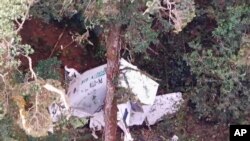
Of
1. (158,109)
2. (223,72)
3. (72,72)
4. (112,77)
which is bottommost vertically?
(158,109)

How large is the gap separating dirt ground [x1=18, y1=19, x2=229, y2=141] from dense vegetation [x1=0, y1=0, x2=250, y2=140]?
4.2 inches

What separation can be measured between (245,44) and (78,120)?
2798 millimetres

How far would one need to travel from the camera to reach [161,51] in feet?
31.2

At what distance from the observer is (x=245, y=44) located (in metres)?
7.36

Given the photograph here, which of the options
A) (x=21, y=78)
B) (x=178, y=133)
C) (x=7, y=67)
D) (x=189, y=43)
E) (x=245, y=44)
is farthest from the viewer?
(x=178, y=133)

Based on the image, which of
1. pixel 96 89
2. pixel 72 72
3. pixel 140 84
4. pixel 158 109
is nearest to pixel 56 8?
pixel 140 84

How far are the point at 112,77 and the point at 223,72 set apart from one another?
5.70 feet

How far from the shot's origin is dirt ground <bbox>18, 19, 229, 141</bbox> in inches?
→ 368

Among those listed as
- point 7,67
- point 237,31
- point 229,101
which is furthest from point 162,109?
point 7,67

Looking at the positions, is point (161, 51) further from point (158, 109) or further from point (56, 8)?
point (56, 8)

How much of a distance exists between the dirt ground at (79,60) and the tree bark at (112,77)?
161 centimetres

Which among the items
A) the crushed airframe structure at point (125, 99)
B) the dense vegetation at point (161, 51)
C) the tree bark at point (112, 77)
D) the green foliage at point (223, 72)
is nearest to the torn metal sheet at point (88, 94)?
the crushed airframe structure at point (125, 99)

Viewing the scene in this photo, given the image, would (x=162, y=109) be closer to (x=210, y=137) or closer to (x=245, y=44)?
(x=210, y=137)

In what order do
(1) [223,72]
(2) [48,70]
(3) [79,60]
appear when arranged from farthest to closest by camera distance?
(3) [79,60] → (1) [223,72] → (2) [48,70]
